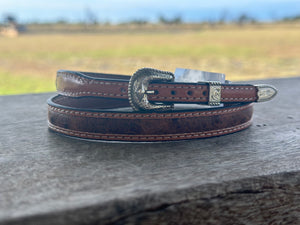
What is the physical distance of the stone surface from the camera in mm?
799

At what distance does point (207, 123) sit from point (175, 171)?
0.39 m

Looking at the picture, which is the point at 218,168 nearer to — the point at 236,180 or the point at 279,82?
the point at 236,180

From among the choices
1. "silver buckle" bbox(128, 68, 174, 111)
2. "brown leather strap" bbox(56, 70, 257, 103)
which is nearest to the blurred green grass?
"brown leather strap" bbox(56, 70, 257, 103)

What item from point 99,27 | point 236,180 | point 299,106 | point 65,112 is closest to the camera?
point 236,180

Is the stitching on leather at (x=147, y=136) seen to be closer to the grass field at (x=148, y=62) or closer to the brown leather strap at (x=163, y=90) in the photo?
the brown leather strap at (x=163, y=90)

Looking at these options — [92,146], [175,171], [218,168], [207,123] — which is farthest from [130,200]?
[207,123]

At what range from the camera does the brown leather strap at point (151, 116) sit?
1285mm

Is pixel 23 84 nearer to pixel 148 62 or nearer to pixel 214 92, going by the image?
pixel 148 62

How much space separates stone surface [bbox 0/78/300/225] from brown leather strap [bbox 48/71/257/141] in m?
0.04

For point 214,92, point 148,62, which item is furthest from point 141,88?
point 148,62

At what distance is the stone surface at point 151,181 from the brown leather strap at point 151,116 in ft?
0.13

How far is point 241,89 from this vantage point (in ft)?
4.55

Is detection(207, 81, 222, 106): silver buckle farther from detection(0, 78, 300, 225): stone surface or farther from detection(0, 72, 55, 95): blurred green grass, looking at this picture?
detection(0, 72, 55, 95): blurred green grass

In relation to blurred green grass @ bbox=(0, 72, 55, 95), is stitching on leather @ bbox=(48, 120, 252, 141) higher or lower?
higher
